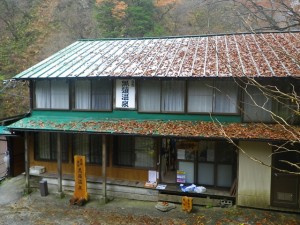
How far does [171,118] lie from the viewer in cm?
1282

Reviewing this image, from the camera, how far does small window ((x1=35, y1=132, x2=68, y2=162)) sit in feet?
48.4

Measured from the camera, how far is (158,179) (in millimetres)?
13156

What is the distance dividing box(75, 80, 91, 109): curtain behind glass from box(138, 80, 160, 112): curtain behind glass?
264cm

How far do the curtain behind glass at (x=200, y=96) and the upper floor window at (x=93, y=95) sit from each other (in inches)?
152

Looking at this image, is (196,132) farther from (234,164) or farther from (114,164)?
→ (114,164)

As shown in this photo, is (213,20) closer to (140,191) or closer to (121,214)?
(140,191)

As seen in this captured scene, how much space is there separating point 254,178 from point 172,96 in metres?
4.85

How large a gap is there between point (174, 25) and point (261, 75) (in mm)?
27633

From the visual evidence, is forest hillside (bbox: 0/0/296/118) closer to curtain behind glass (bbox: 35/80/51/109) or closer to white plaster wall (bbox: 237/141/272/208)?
curtain behind glass (bbox: 35/80/51/109)

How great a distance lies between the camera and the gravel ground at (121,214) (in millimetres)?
10914

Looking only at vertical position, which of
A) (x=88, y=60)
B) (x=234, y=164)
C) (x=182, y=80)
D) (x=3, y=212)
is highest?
(x=88, y=60)

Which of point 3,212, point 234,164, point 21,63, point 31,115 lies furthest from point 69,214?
point 21,63

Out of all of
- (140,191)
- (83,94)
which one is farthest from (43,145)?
(140,191)

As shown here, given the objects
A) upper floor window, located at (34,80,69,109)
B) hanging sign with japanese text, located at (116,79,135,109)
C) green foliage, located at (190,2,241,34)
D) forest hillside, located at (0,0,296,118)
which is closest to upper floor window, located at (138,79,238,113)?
hanging sign with japanese text, located at (116,79,135,109)
